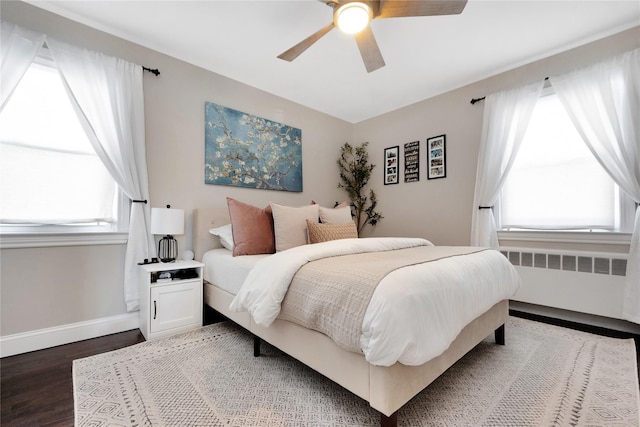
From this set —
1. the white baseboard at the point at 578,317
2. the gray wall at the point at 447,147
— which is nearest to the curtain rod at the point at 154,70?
the gray wall at the point at 447,147

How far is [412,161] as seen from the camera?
12.6ft

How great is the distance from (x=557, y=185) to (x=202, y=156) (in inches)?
142

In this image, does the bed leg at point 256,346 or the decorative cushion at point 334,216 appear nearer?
the bed leg at point 256,346

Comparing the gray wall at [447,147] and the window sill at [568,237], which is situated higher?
the gray wall at [447,147]

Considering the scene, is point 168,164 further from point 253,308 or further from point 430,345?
A: point 430,345

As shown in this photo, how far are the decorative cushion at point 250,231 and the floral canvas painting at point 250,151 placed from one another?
27.2 inches

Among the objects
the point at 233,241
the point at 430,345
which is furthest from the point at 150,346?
the point at 430,345

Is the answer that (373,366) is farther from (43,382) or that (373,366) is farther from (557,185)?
(557,185)

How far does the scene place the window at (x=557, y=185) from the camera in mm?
2473

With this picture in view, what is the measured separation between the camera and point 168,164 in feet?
8.96

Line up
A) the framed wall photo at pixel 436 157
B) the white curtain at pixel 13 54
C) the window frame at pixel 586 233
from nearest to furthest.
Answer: the white curtain at pixel 13 54 → the window frame at pixel 586 233 → the framed wall photo at pixel 436 157

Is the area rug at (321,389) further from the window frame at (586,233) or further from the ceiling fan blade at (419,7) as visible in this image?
the ceiling fan blade at (419,7)

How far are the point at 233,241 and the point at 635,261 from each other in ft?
11.0

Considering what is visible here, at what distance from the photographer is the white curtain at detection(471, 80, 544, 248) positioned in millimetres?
2855
